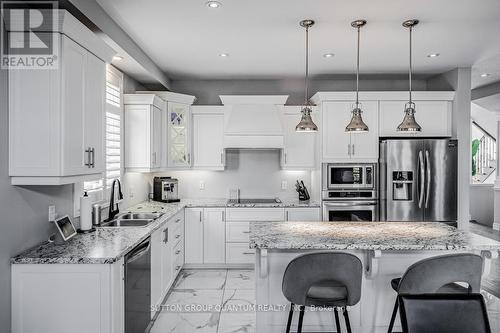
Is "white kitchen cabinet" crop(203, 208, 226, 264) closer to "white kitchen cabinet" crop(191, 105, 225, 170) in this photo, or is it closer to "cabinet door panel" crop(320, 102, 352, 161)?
"white kitchen cabinet" crop(191, 105, 225, 170)

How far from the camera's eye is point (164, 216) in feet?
12.0

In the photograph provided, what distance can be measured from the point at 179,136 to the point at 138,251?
2.42 m

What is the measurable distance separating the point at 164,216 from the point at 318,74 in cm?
284

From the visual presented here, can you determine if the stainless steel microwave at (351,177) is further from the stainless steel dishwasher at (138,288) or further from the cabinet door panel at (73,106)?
the cabinet door panel at (73,106)

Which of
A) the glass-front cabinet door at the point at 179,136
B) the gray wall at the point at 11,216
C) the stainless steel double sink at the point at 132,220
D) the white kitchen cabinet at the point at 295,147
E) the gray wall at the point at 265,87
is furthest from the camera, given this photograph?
the gray wall at the point at 265,87

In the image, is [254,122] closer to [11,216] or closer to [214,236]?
[214,236]

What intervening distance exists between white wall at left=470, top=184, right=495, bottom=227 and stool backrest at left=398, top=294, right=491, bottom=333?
7.48 m

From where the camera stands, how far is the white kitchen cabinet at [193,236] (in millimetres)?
4641

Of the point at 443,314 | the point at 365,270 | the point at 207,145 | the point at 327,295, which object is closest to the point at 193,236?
the point at 207,145

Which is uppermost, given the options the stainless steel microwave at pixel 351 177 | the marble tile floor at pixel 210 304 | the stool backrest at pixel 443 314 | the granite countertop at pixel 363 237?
the stainless steel microwave at pixel 351 177

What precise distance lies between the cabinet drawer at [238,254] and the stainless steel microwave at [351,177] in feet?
4.33

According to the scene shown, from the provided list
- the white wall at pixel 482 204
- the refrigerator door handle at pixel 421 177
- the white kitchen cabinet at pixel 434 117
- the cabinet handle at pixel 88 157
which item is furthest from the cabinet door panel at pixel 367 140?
the white wall at pixel 482 204

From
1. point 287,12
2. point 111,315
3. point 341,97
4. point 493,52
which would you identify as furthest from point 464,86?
→ point 111,315

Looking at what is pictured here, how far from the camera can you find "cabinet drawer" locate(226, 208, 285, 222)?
4.62 metres
